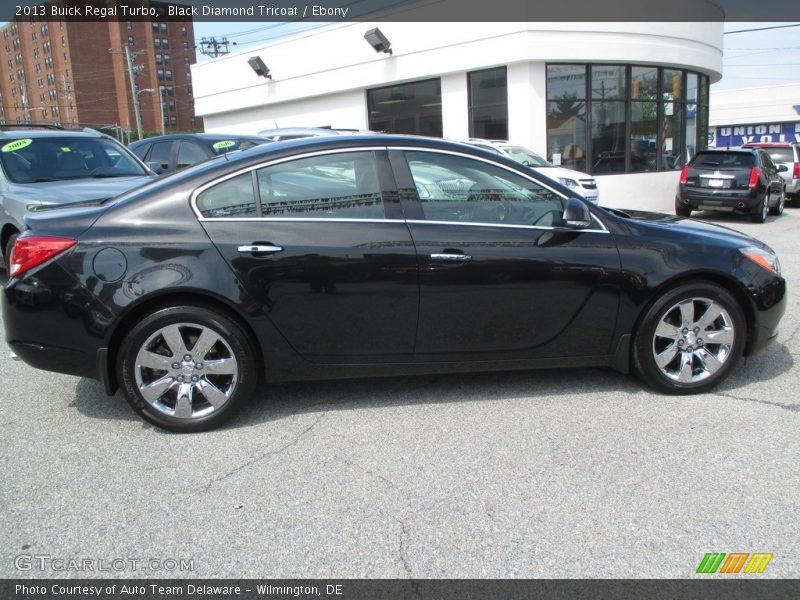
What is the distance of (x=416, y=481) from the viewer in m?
3.21

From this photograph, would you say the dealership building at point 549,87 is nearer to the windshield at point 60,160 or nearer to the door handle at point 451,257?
the windshield at point 60,160

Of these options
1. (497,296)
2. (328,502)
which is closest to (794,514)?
(497,296)

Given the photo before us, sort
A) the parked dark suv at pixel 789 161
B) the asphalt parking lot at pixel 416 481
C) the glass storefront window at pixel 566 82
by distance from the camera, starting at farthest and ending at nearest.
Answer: the parked dark suv at pixel 789 161, the glass storefront window at pixel 566 82, the asphalt parking lot at pixel 416 481

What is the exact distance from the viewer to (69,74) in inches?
3991

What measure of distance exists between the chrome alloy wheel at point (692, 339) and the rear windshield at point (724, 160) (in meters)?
11.6

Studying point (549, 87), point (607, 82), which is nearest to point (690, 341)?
point (549, 87)

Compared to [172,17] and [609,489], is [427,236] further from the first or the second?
[172,17]

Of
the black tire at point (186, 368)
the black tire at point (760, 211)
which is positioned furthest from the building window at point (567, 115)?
the black tire at point (186, 368)

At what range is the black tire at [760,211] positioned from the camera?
13919 mm

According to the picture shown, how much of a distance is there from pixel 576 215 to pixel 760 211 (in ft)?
39.9

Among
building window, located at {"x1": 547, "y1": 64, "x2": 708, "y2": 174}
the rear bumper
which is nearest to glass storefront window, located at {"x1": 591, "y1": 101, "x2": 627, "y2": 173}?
building window, located at {"x1": 547, "y1": 64, "x2": 708, "y2": 174}

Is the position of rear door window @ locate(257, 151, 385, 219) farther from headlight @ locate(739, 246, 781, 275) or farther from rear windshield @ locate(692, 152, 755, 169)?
rear windshield @ locate(692, 152, 755, 169)

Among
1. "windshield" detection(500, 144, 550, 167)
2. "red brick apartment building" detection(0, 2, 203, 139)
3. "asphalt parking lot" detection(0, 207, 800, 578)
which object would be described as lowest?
"asphalt parking lot" detection(0, 207, 800, 578)

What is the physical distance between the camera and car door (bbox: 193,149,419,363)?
373 centimetres
